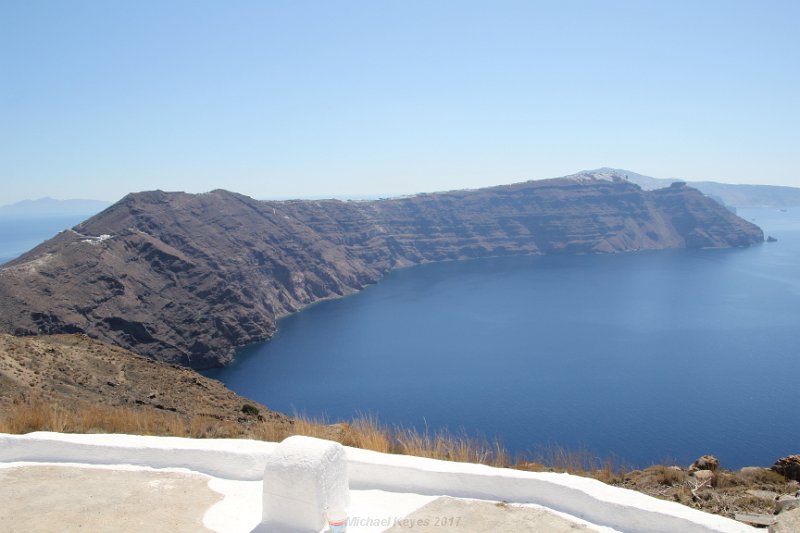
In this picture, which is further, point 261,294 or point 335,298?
point 335,298

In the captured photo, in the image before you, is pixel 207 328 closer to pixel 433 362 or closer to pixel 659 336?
pixel 433 362

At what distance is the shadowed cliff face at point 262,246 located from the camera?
210 ft

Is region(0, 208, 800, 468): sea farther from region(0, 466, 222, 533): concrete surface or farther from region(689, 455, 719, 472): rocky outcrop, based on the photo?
region(0, 466, 222, 533): concrete surface

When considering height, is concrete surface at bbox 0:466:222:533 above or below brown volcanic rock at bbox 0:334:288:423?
above

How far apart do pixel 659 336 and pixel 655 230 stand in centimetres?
10275

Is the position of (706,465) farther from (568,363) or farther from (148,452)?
(568,363)

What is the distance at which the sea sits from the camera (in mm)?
40469

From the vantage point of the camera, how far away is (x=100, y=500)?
6.48m

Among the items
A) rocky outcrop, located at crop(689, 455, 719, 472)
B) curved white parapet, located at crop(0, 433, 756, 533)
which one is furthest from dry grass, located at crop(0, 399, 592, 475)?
rocky outcrop, located at crop(689, 455, 719, 472)

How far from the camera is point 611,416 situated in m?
43.4

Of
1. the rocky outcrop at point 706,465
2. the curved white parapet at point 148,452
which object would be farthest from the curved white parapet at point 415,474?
the rocky outcrop at point 706,465

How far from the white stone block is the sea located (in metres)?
9.18

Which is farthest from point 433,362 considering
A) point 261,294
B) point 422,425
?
point 261,294

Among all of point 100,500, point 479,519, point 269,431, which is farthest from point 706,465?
point 100,500
